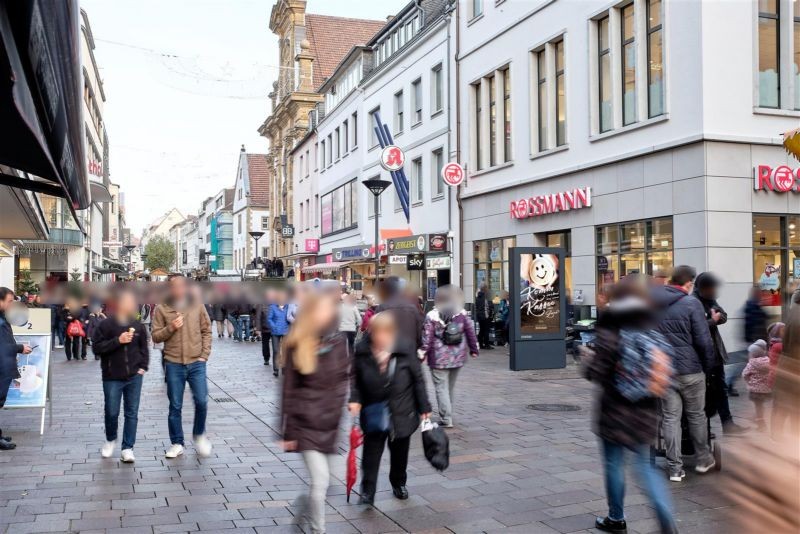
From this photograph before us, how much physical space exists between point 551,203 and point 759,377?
12703 mm

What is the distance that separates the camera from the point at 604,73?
63.3ft

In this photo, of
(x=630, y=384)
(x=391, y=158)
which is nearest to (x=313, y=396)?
(x=630, y=384)

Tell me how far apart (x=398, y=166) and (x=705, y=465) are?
77.7 ft

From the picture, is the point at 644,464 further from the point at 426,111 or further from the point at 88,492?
the point at 426,111

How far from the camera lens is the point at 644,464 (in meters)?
5.03

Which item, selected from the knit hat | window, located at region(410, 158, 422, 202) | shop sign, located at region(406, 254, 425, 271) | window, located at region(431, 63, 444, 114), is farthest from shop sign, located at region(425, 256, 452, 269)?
the knit hat

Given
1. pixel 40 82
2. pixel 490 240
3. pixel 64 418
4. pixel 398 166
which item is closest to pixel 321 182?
pixel 398 166

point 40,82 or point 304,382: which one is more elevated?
point 40,82

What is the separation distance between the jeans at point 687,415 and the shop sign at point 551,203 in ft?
42.0

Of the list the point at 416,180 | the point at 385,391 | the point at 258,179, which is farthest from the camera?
the point at 258,179

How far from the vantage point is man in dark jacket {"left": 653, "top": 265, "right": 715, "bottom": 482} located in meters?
6.77

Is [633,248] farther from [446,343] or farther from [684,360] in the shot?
[684,360]

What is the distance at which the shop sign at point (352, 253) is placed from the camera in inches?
1393

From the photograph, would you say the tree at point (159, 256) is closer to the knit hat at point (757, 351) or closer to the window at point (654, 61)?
the window at point (654, 61)
